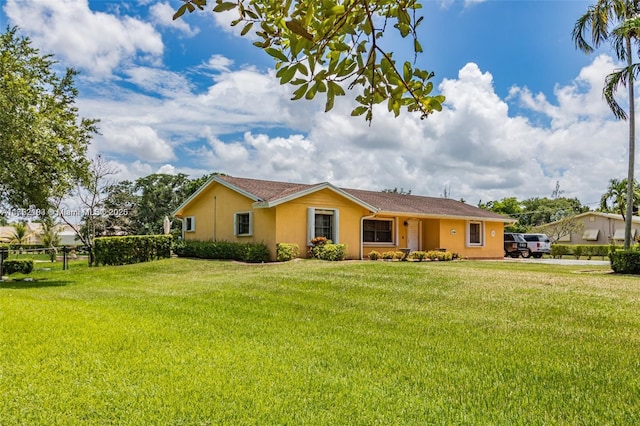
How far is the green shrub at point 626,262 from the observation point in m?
16.2

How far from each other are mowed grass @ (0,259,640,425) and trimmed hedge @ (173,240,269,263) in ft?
29.6

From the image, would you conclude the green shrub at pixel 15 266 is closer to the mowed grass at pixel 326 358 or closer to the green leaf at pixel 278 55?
the mowed grass at pixel 326 358

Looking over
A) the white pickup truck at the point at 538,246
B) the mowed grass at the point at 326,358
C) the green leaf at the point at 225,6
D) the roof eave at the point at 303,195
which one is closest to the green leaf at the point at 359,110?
the green leaf at the point at 225,6

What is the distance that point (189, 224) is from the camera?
87.8ft

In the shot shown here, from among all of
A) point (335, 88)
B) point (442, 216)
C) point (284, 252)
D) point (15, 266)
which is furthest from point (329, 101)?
point (442, 216)

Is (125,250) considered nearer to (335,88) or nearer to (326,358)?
(326,358)

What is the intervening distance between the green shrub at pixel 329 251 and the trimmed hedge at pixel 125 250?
7.87 m

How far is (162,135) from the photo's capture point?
2428 centimetres

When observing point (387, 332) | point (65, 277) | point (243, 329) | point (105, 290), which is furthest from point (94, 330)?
point (65, 277)

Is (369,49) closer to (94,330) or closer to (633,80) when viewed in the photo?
(94,330)

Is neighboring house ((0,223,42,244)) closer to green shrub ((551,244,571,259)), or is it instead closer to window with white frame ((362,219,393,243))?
window with white frame ((362,219,393,243))

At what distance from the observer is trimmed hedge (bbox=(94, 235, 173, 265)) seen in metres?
21.3

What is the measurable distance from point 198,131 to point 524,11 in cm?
1748

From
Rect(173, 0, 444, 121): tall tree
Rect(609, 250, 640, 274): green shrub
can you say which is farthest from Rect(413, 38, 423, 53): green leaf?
Rect(609, 250, 640, 274): green shrub
